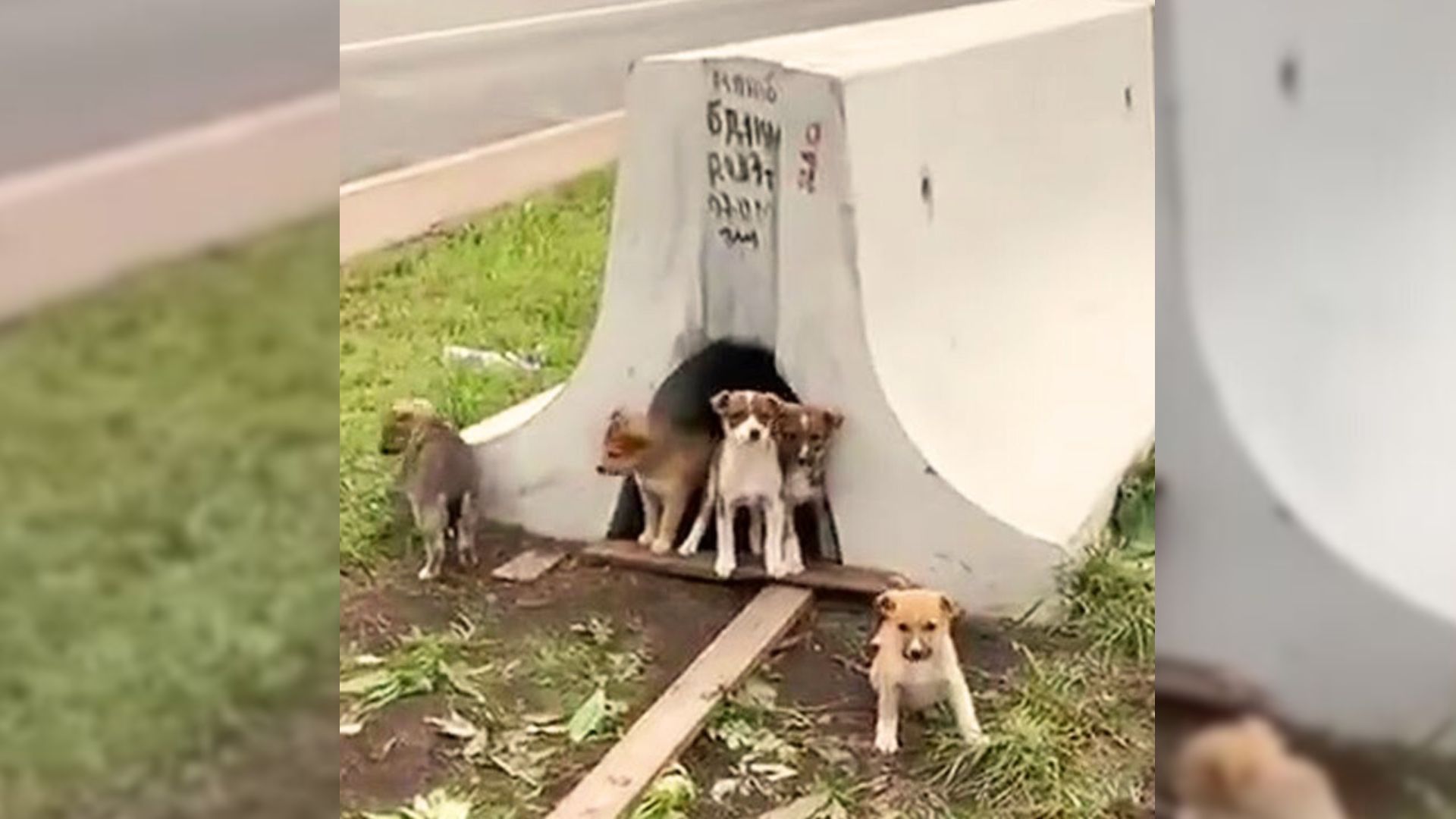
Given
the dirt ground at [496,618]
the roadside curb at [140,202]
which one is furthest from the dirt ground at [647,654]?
the roadside curb at [140,202]

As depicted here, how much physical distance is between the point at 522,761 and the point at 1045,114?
506mm

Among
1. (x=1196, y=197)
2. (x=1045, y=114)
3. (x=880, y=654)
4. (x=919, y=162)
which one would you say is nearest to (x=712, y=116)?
(x=919, y=162)

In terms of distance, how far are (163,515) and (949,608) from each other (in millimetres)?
506

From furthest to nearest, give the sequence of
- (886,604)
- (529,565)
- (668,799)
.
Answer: (529,565), (886,604), (668,799)

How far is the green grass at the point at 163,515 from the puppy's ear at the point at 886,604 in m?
0.43

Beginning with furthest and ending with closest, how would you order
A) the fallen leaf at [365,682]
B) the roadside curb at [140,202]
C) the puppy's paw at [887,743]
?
the puppy's paw at [887,743] → the fallen leaf at [365,682] → the roadside curb at [140,202]

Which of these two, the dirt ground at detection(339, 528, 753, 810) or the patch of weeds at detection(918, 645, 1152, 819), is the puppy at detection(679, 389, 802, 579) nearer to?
the dirt ground at detection(339, 528, 753, 810)

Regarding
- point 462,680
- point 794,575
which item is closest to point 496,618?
point 462,680

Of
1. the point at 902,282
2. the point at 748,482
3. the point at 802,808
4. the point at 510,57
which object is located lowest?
the point at 802,808

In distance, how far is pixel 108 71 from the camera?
0.54 meters

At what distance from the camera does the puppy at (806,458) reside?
1.13 m

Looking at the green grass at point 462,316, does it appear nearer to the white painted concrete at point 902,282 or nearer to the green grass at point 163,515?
the white painted concrete at point 902,282

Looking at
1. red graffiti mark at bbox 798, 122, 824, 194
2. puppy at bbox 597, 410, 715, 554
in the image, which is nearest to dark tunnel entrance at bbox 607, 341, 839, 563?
puppy at bbox 597, 410, 715, 554

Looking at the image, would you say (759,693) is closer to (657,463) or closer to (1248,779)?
(657,463)
